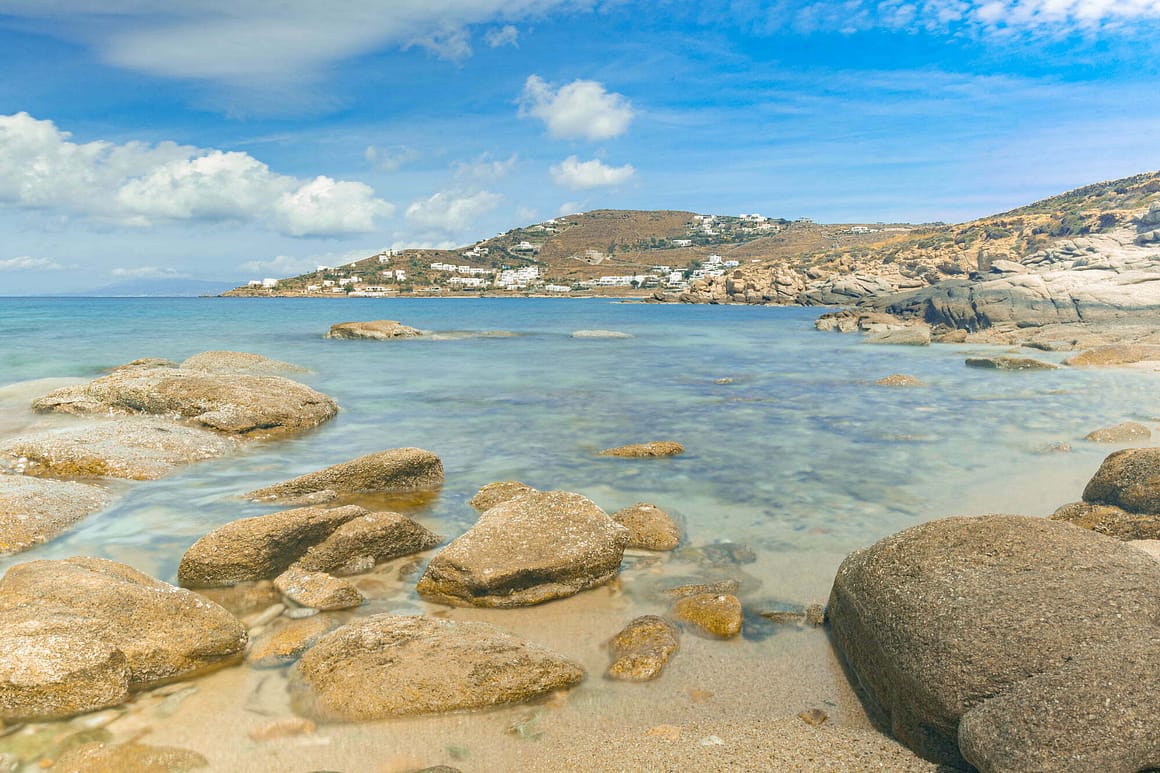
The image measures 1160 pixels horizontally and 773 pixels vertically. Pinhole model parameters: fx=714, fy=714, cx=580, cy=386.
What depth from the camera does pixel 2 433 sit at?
13.9 metres

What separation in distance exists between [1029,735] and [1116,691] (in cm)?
54

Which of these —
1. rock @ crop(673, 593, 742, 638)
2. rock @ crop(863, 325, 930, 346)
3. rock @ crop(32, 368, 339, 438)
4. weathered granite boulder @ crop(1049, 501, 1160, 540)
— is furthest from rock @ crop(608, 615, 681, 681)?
rock @ crop(863, 325, 930, 346)

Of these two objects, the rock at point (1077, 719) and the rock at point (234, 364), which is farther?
the rock at point (234, 364)

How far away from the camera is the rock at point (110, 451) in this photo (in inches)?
425

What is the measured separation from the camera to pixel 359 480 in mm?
10234

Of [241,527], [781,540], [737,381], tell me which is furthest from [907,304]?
[241,527]

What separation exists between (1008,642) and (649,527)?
447cm

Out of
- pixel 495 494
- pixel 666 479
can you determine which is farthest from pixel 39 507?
pixel 666 479

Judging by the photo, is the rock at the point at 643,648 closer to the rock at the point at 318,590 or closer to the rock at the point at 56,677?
the rock at the point at 318,590

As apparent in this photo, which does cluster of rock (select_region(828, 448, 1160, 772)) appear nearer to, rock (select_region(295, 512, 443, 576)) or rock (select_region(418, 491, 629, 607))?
rock (select_region(418, 491, 629, 607))

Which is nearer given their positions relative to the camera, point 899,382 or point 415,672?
point 415,672

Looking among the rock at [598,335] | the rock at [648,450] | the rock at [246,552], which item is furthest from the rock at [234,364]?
the rock at [598,335]

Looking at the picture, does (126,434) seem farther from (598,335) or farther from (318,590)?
(598,335)

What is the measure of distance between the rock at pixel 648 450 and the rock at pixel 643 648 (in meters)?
6.45
